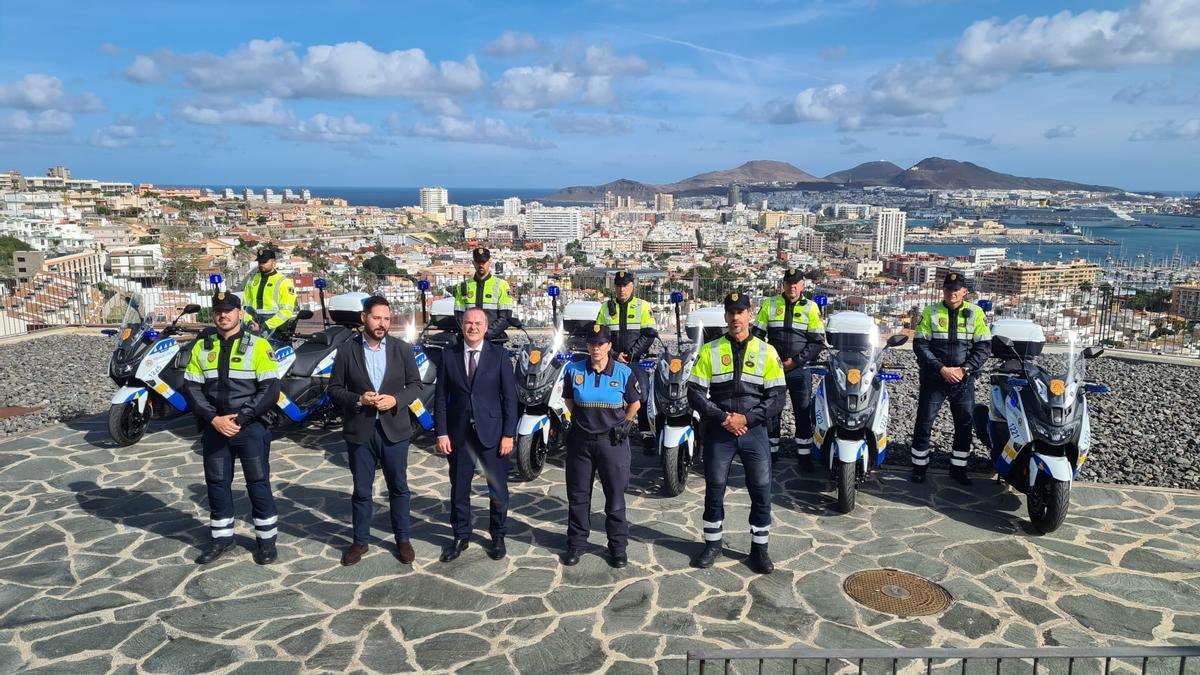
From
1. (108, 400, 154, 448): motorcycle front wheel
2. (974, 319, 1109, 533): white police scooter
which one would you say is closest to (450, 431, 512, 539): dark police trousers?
(974, 319, 1109, 533): white police scooter

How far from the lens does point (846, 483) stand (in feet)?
18.9

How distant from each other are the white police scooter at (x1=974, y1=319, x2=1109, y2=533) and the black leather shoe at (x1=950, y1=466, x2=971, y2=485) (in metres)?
0.35

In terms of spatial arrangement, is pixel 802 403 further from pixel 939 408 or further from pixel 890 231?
pixel 890 231

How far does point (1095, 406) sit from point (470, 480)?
302 inches

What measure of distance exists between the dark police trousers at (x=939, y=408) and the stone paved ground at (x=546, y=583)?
285 millimetres

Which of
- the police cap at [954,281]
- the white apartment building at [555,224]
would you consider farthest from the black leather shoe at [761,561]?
the white apartment building at [555,224]

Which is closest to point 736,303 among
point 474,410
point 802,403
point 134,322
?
point 474,410

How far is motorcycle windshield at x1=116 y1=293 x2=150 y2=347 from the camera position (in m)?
7.50

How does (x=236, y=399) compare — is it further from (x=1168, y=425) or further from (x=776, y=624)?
(x=1168, y=425)

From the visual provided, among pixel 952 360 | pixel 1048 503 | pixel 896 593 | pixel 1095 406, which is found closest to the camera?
pixel 896 593

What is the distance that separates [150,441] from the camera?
7605 mm

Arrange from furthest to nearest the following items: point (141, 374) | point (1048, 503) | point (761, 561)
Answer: point (141, 374) < point (1048, 503) < point (761, 561)

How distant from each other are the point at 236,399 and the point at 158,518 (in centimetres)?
163

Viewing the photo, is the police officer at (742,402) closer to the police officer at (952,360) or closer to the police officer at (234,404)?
the police officer at (952,360)
